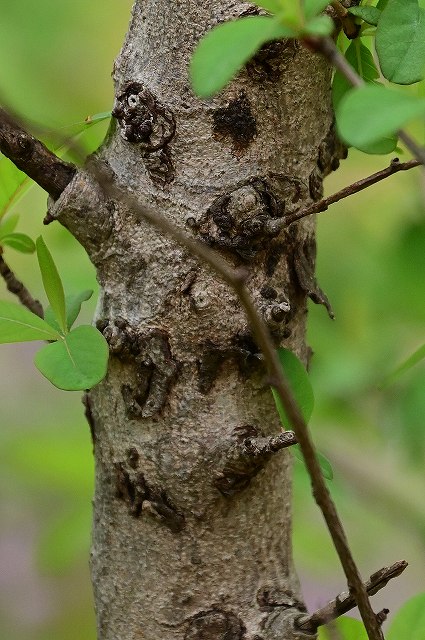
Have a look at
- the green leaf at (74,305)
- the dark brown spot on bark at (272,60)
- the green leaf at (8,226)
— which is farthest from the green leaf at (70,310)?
the dark brown spot on bark at (272,60)

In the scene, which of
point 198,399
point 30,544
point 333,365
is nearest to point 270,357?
point 198,399

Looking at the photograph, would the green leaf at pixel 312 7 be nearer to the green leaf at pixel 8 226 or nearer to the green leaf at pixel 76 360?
the green leaf at pixel 76 360

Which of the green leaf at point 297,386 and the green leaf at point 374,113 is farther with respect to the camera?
the green leaf at point 297,386

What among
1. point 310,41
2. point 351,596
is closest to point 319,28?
point 310,41

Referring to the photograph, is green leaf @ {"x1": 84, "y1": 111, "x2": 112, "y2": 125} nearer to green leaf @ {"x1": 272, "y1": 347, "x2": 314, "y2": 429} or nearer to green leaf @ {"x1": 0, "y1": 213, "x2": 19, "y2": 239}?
green leaf @ {"x1": 0, "y1": 213, "x2": 19, "y2": 239}

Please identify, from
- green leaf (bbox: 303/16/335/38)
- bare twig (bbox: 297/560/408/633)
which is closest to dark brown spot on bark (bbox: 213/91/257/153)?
green leaf (bbox: 303/16/335/38)
